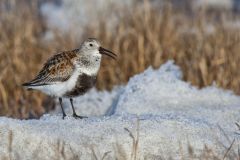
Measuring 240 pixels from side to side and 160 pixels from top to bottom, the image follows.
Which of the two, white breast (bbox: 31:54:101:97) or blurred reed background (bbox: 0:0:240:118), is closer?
white breast (bbox: 31:54:101:97)

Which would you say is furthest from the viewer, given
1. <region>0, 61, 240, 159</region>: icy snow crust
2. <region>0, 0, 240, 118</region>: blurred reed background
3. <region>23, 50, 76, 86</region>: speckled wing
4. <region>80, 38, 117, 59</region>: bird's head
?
<region>0, 0, 240, 118</region>: blurred reed background

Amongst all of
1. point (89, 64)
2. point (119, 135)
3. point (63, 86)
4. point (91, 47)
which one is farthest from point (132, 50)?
point (119, 135)

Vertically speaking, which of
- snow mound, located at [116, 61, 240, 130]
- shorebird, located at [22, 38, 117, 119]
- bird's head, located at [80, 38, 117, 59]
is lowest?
snow mound, located at [116, 61, 240, 130]

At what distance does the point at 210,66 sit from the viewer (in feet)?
29.4

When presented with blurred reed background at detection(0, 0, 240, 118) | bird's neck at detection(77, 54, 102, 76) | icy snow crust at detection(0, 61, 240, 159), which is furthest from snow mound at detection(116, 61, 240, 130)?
blurred reed background at detection(0, 0, 240, 118)

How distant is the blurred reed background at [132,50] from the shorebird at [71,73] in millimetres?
1612

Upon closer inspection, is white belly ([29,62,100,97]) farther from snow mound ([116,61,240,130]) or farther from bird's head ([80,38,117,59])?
snow mound ([116,61,240,130])

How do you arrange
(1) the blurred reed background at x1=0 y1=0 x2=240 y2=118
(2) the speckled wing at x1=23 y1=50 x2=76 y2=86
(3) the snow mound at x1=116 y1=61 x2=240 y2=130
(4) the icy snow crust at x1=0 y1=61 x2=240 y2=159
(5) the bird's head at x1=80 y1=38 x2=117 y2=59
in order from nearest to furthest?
(4) the icy snow crust at x1=0 y1=61 x2=240 y2=159
(3) the snow mound at x1=116 y1=61 x2=240 y2=130
(2) the speckled wing at x1=23 y1=50 x2=76 y2=86
(5) the bird's head at x1=80 y1=38 x2=117 y2=59
(1) the blurred reed background at x1=0 y1=0 x2=240 y2=118

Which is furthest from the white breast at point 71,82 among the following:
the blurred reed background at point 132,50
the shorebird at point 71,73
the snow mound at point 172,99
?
the blurred reed background at point 132,50

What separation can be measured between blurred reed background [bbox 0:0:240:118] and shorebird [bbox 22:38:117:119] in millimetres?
1612

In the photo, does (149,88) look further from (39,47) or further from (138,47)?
(39,47)

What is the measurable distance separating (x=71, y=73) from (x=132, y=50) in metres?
2.90

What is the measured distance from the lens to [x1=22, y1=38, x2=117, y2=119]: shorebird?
21.2 feet

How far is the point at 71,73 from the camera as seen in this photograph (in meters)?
6.52
